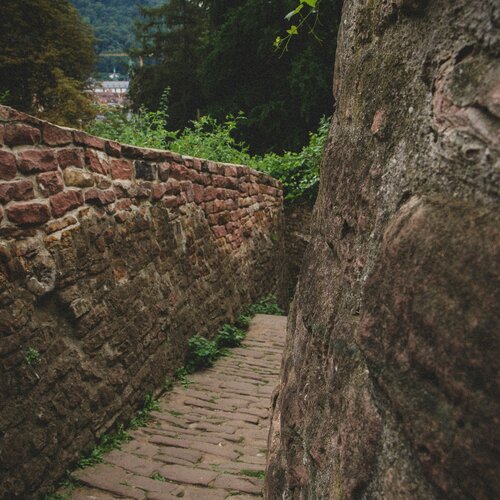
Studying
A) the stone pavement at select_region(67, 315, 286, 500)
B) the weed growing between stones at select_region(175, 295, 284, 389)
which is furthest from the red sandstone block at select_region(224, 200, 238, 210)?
the stone pavement at select_region(67, 315, 286, 500)

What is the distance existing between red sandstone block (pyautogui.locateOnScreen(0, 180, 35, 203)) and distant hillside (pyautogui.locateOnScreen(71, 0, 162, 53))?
223 ft

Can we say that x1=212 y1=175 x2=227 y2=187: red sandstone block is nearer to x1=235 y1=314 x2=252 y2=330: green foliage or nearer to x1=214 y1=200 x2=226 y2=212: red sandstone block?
x1=214 y1=200 x2=226 y2=212: red sandstone block

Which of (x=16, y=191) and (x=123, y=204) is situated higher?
(x=16, y=191)

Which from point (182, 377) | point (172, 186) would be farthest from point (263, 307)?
point (172, 186)

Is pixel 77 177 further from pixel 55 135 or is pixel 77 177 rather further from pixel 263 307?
pixel 263 307

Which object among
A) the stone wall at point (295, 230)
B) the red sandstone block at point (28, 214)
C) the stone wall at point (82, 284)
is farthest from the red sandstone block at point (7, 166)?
the stone wall at point (295, 230)

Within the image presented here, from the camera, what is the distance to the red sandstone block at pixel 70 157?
8.81 feet

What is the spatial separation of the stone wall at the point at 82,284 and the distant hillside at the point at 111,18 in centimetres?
6648

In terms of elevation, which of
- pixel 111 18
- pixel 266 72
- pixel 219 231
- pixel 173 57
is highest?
pixel 111 18

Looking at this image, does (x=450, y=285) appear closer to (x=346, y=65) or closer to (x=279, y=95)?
(x=346, y=65)

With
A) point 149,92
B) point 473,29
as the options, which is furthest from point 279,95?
point 473,29

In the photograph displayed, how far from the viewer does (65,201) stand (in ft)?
8.92

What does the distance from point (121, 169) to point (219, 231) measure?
7.55ft

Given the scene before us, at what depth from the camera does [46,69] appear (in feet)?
43.9
